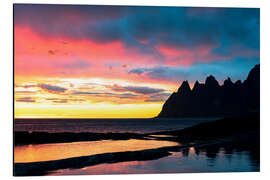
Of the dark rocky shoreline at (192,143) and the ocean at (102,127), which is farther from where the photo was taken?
the ocean at (102,127)

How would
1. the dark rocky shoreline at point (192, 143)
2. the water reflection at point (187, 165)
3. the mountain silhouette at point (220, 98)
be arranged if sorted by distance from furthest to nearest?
the mountain silhouette at point (220, 98) → the dark rocky shoreline at point (192, 143) → the water reflection at point (187, 165)

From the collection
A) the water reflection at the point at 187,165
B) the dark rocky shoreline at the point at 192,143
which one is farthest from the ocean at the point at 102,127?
the water reflection at the point at 187,165

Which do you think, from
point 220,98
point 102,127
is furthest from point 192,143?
point 102,127

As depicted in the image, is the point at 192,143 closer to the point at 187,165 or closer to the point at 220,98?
the point at 220,98

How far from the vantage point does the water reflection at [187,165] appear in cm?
891

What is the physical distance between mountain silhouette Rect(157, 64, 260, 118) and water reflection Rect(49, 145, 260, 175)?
5.93 ft

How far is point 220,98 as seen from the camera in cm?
1532

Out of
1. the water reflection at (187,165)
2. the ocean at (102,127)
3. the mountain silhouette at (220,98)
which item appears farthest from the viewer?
the ocean at (102,127)

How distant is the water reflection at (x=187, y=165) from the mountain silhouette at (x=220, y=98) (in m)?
1.81

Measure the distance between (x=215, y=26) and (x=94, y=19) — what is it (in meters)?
3.88

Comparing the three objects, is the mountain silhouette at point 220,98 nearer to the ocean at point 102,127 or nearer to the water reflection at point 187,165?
the water reflection at point 187,165

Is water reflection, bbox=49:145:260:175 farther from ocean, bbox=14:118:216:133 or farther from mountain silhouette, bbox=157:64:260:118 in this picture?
ocean, bbox=14:118:216:133

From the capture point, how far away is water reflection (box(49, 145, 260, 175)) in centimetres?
891
